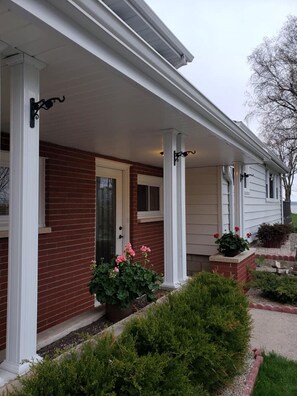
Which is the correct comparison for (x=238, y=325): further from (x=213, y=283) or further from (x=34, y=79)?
(x=34, y=79)

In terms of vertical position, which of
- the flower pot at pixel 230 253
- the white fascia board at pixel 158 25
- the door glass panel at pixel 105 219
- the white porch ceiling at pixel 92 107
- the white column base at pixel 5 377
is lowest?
the white column base at pixel 5 377

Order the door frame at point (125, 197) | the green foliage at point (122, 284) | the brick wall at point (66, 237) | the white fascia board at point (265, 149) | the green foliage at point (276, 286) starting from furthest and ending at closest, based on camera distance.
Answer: the white fascia board at point (265, 149) < the door frame at point (125, 197) < the green foliage at point (276, 286) < the brick wall at point (66, 237) < the green foliage at point (122, 284)

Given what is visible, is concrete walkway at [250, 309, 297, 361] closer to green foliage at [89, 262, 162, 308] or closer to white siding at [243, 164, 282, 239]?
green foliage at [89, 262, 162, 308]

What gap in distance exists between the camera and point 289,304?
550 centimetres

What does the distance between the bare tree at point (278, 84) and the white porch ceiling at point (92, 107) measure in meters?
16.5

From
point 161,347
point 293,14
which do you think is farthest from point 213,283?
point 293,14

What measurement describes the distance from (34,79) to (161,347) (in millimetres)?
1843

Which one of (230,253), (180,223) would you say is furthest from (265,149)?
(180,223)

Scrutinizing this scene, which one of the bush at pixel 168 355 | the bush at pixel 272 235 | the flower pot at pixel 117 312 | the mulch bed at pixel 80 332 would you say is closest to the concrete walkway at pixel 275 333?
the bush at pixel 168 355

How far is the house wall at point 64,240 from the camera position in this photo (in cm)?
458

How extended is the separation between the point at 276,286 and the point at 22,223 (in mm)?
4861

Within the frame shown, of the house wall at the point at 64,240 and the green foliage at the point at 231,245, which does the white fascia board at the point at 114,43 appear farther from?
the green foliage at the point at 231,245

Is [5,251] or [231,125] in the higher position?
[231,125]

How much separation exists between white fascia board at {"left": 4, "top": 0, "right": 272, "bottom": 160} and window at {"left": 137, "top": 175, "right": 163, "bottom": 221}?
3593mm
